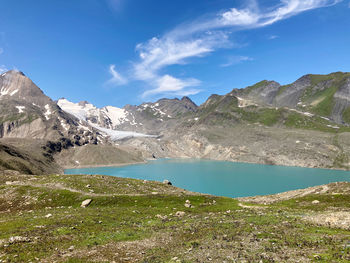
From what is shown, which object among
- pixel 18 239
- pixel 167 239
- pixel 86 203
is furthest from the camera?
pixel 86 203

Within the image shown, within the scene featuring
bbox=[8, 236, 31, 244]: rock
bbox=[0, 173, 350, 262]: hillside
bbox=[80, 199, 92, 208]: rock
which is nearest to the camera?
bbox=[0, 173, 350, 262]: hillside

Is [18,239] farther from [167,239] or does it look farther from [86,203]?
[86,203]

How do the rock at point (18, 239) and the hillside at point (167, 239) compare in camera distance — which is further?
the rock at point (18, 239)

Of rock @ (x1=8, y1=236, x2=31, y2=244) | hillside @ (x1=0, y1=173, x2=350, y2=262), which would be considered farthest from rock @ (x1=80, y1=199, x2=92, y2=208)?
rock @ (x1=8, y1=236, x2=31, y2=244)

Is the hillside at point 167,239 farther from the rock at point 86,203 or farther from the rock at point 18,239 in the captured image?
the rock at point 86,203

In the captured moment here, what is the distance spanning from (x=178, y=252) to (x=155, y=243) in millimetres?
3302

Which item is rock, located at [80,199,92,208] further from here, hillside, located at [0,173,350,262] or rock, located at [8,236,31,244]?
rock, located at [8,236,31,244]

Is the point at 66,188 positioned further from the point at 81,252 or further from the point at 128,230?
the point at 81,252

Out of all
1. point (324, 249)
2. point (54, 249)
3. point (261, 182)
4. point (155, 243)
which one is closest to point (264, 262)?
point (324, 249)

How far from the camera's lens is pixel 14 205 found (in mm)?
36406

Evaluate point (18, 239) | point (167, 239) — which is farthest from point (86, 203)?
point (167, 239)

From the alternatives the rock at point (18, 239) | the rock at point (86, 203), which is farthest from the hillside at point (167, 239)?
the rock at point (86, 203)

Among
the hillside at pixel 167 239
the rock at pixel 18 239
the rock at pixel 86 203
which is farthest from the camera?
the rock at pixel 86 203

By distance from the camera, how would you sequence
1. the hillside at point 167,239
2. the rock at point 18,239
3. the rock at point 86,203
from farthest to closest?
the rock at point 86,203, the rock at point 18,239, the hillside at point 167,239
